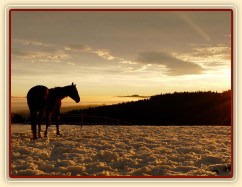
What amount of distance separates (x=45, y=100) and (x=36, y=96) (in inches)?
12.4

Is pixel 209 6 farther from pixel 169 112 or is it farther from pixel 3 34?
pixel 169 112

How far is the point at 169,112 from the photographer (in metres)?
35.5

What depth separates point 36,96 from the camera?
32.0 ft

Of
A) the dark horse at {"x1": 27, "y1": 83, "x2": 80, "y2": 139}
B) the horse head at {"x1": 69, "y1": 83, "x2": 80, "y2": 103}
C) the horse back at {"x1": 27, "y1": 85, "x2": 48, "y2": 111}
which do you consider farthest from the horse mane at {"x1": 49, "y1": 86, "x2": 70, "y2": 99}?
the horse back at {"x1": 27, "y1": 85, "x2": 48, "y2": 111}

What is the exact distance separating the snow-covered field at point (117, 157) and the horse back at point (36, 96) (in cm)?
97

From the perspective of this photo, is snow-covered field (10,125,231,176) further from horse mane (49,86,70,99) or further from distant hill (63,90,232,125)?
distant hill (63,90,232,125)

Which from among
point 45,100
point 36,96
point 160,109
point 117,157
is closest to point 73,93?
point 45,100

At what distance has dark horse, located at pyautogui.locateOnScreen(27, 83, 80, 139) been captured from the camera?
975cm

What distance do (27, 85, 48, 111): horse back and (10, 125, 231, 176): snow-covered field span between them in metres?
0.97

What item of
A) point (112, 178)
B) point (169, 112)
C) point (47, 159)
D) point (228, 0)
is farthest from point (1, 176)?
point (169, 112)

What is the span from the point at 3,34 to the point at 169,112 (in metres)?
29.0

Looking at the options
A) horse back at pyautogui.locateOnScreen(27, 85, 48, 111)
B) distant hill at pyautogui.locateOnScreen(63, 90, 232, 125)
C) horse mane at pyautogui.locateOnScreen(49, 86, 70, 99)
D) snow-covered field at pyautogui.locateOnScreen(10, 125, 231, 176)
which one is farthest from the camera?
distant hill at pyautogui.locateOnScreen(63, 90, 232, 125)

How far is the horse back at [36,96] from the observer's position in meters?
9.73

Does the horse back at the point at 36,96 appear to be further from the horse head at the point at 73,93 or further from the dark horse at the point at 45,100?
the horse head at the point at 73,93
